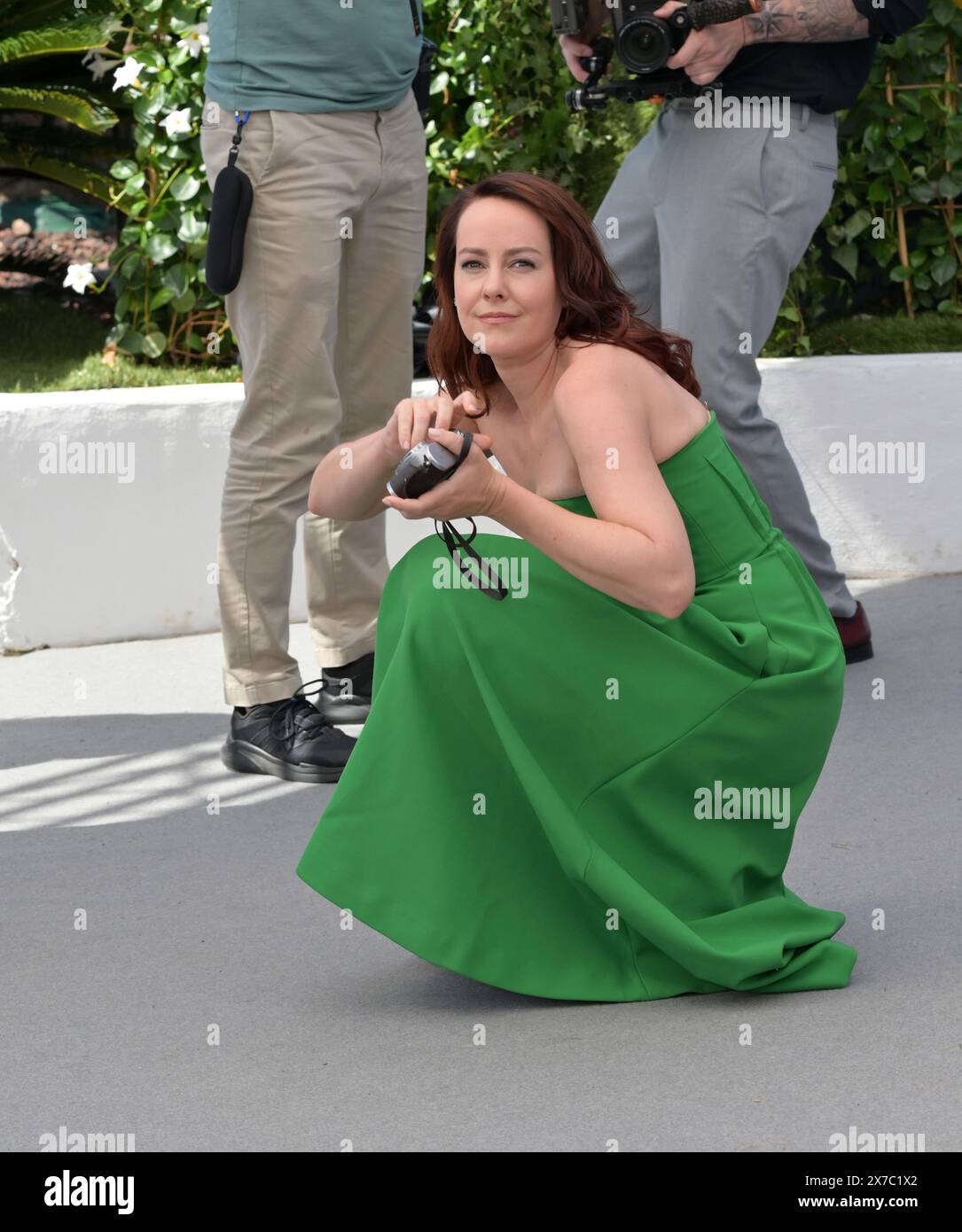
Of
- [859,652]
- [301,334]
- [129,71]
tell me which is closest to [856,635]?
[859,652]

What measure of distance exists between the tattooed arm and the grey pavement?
1466 millimetres

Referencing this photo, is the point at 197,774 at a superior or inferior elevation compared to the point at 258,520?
inferior

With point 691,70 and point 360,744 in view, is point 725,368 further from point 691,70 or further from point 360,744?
point 360,744

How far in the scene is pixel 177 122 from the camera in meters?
5.62

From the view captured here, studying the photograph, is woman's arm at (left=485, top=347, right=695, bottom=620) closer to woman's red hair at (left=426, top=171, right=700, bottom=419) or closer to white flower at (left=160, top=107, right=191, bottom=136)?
woman's red hair at (left=426, top=171, right=700, bottom=419)

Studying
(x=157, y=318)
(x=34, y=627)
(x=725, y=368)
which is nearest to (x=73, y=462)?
(x=34, y=627)

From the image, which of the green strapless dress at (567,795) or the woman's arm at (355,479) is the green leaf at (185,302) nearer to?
the woman's arm at (355,479)

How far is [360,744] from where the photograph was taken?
8.90 ft

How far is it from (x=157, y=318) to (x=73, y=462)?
1088 millimetres

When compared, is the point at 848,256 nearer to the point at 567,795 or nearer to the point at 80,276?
the point at 80,276

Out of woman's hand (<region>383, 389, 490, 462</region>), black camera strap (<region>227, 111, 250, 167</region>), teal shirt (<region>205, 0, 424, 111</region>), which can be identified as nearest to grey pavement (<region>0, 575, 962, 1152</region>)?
woman's hand (<region>383, 389, 490, 462</region>)

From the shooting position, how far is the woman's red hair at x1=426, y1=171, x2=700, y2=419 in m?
2.82

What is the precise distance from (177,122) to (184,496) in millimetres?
1264
